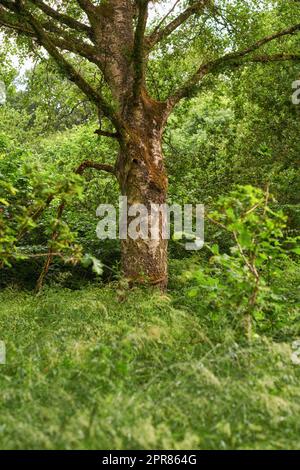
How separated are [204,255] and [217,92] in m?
3.46

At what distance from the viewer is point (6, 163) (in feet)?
37.5

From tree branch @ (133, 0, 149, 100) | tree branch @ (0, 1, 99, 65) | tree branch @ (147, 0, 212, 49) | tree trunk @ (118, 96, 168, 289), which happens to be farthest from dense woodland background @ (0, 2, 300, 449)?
tree branch @ (133, 0, 149, 100)

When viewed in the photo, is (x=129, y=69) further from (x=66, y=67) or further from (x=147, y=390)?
(x=147, y=390)

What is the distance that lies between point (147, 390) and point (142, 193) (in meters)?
4.54

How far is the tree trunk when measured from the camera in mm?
8414

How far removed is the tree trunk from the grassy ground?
2.41m

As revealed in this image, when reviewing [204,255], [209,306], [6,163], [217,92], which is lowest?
[204,255]

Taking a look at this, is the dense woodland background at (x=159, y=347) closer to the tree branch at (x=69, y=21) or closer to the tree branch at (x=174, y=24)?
the tree branch at (x=174, y=24)

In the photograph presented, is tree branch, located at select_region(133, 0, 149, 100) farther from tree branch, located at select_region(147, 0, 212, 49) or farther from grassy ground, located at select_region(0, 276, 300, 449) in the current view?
grassy ground, located at select_region(0, 276, 300, 449)

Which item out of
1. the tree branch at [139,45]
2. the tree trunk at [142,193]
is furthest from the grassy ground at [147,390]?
the tree branch at [139,45]

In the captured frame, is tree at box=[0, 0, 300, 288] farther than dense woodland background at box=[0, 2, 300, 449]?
Yes

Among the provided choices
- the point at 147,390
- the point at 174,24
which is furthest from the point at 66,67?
the point at 147,390
